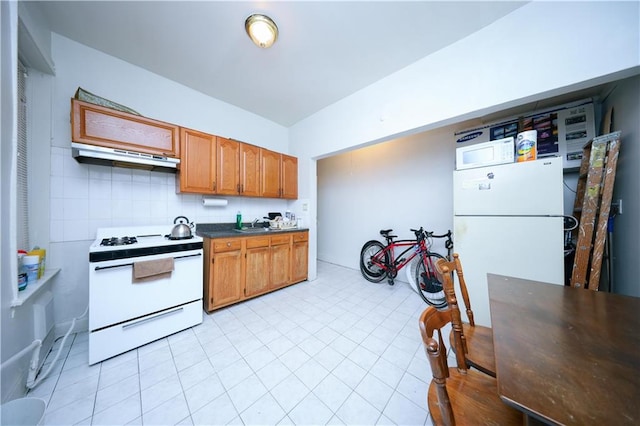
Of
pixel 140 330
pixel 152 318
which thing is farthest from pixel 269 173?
pixel 140 330

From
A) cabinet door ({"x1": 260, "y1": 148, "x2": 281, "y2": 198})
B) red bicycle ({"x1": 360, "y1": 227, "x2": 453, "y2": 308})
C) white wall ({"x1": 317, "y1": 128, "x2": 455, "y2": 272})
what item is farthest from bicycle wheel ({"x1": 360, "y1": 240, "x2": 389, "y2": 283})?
cabinet door ({"x1": 260, "y1": 148, "x2": 281, "y2": 198})

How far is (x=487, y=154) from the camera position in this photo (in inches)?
74.4

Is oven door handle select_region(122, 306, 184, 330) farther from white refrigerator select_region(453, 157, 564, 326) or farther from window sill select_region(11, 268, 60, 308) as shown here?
white refrigerator select_region(453, 157, 564, 326)

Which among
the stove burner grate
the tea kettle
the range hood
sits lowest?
the stove burner grate

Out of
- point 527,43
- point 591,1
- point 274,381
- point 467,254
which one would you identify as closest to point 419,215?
point 467,254

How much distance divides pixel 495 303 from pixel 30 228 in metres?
3.51

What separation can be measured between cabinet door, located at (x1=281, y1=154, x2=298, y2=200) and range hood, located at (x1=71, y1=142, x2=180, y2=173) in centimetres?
147

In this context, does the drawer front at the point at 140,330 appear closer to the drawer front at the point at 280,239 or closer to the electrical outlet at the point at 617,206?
the drawer front at the point at 280,239

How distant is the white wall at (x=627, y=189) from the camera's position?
1518 millimetres

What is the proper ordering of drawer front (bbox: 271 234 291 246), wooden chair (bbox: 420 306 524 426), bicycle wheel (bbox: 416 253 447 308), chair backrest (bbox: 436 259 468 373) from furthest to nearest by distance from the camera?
drawer front (bbox: 271 234 291 246) < bicycle wheel (bbox: 416 253 447 308) < chair backrest (bbox: 436 259 468 373) < wooden chair (bbox: 420 306 524 426)

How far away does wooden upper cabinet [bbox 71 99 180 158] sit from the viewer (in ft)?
5.66

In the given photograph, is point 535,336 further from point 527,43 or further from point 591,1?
point 591,1

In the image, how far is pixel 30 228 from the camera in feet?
5.60

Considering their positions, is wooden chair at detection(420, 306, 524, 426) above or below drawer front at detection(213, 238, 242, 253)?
below
